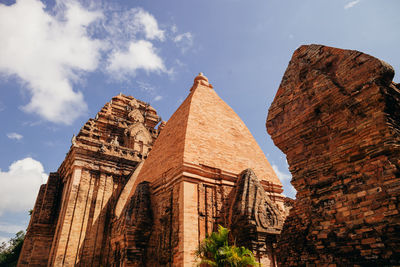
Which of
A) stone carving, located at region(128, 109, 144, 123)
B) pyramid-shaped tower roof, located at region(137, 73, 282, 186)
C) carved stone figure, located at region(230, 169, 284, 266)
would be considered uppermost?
stone carving, located at region(128, 109, 144, 123)

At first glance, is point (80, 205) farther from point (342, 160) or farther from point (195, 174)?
point (342, 160)

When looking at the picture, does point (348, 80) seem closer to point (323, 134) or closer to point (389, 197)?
point (323, 134)

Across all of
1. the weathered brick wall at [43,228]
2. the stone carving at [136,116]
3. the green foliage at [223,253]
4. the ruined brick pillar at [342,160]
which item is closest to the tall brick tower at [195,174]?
the green foliage at [223,253]

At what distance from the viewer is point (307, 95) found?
5.35 m

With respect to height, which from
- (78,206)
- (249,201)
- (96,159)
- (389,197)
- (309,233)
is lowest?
(309,233)

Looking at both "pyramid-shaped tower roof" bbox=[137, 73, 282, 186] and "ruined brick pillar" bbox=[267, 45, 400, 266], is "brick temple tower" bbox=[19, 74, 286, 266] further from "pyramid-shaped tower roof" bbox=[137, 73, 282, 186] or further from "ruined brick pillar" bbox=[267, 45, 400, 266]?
"ruined brick pillar" bbox=[267, 45, 400, 266]

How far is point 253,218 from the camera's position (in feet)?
25.3

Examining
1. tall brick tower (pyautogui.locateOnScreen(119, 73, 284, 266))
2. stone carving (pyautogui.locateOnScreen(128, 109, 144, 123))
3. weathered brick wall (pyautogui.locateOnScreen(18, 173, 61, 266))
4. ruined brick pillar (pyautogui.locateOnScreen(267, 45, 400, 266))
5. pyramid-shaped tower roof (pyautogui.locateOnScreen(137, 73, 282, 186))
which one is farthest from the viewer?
stone carving (pyautogui.locateOnScreen(128, 109, 144, 123))

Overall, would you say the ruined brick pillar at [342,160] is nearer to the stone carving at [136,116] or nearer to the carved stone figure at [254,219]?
the carved stone figure at [254,219]

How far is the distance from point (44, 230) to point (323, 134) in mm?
14357

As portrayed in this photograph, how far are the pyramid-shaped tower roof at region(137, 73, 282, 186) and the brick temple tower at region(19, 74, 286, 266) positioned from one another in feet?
0.15

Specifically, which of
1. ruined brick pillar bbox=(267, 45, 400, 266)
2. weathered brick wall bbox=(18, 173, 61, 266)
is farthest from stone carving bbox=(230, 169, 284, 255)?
weathered brick wall bbox=(18, 173, 61, 266)

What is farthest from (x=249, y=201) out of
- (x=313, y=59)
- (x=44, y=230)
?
(x=44, y=230)

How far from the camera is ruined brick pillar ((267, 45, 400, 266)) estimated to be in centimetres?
375
